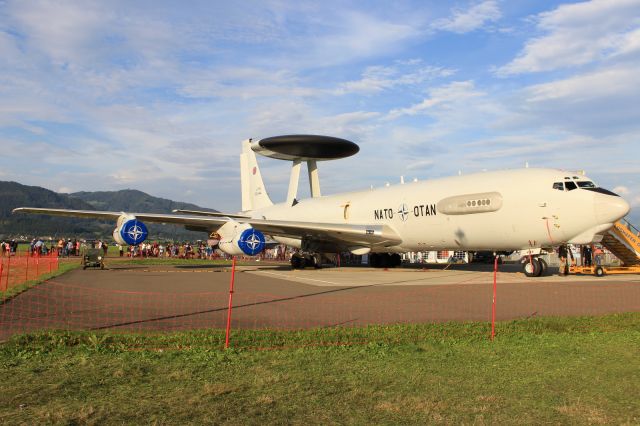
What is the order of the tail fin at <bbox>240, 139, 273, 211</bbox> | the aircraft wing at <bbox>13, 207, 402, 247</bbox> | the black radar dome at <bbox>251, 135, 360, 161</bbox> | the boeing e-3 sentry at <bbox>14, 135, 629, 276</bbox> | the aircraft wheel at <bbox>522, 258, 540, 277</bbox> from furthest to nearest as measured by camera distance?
the tail fin at <bbox>240, 139, 273, 211</bbox>
the black radar dome at <bbox>251, 135, 360, 161</bbox>
the aircraft wing at <bbox>13, 207, 402, 247</bbox>
the aircraft wheel at <bbox>522, 258, 540, 277</bbox>
the boeing e-3 sentry at <bbox>14, 135, 629, 276</bbox>

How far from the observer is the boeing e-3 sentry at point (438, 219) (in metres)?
20.9

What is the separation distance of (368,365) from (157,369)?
9.24ft

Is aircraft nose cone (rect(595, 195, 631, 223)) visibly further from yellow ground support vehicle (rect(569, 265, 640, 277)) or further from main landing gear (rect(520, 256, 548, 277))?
yellow ground support vehicle (rect(569, 265, 640, 277))

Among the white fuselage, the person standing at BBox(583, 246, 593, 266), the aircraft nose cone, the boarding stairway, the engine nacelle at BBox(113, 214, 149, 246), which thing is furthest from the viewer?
the person standing at BBox(583, 246, 593, 266)

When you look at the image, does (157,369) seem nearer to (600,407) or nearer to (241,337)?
(241,337)

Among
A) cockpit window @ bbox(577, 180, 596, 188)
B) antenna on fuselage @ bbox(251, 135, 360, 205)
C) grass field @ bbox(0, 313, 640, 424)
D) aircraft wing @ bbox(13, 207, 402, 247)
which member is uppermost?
antenna on fuselage @ bbox(251, 135, 360, 205)

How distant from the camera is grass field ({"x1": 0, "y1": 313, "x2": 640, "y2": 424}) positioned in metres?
5.20

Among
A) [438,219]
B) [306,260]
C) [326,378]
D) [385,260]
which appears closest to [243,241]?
[306,260]

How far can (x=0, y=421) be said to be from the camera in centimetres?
482

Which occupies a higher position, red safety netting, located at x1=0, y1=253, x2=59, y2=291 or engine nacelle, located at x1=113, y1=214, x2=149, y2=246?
engine nacelle, located at x1=113, y1=214, x2=149, y2=246

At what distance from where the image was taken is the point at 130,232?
25625 millimetres

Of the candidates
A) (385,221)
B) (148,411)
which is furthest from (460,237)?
(148,411)

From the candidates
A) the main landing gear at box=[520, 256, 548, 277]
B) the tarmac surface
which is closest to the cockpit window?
the tarmac surface

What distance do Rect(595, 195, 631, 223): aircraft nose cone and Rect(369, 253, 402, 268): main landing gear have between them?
14.7 m
